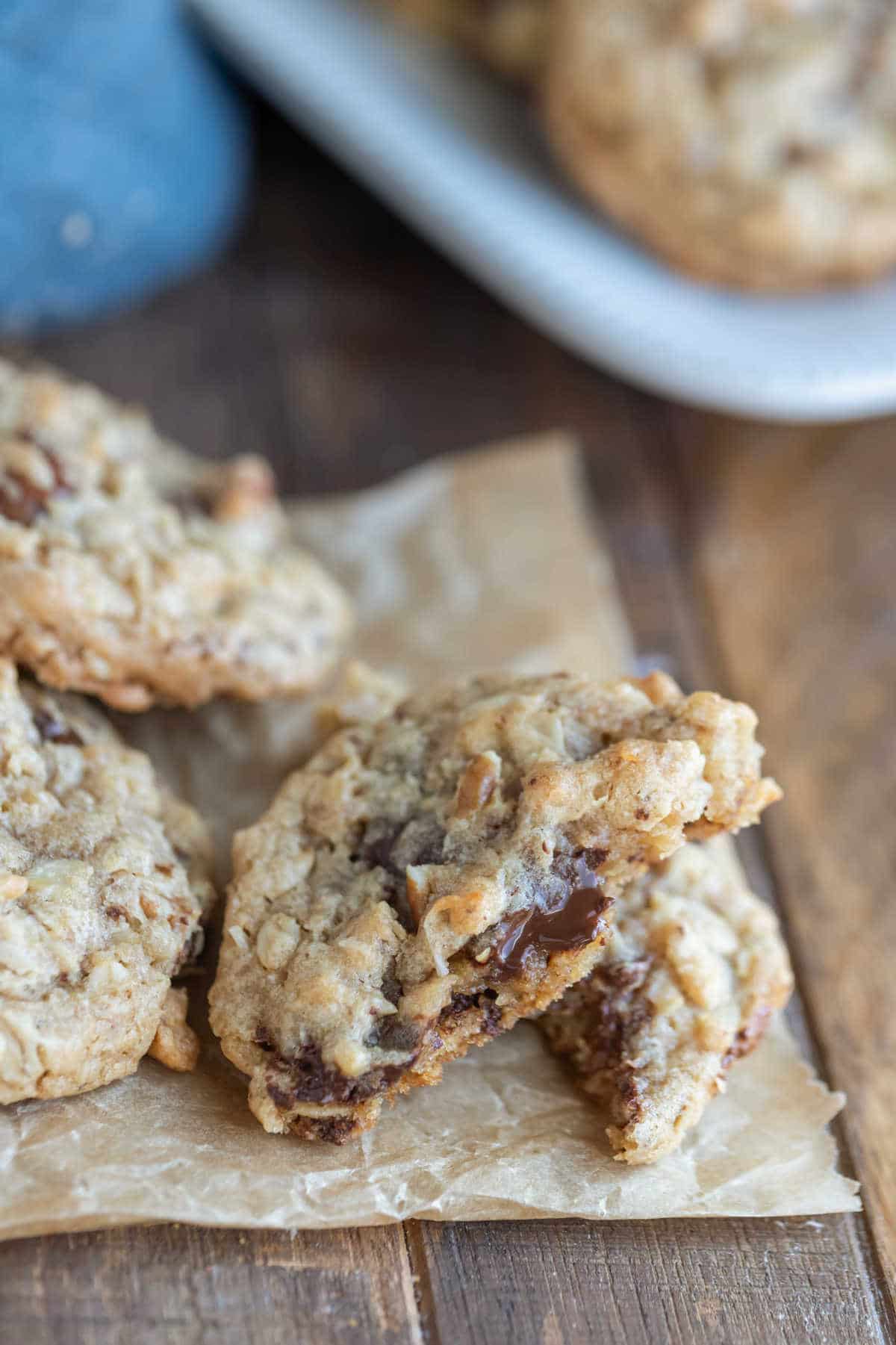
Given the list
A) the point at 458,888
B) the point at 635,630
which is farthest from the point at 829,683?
the point at 458,888

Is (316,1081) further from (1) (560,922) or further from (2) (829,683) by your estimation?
(2) (829,683)

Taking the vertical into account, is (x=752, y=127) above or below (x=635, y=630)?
above

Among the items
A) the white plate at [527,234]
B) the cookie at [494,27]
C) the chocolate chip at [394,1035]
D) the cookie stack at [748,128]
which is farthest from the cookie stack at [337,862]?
the cookie at [494,27]

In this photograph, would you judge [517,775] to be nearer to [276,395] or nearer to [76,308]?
[276,395]

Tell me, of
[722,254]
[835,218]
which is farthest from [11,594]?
[835,218]

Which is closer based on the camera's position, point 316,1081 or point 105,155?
point 316,1081

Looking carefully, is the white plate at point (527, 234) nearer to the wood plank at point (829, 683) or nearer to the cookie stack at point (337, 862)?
the wood plank at point (829, 683)
